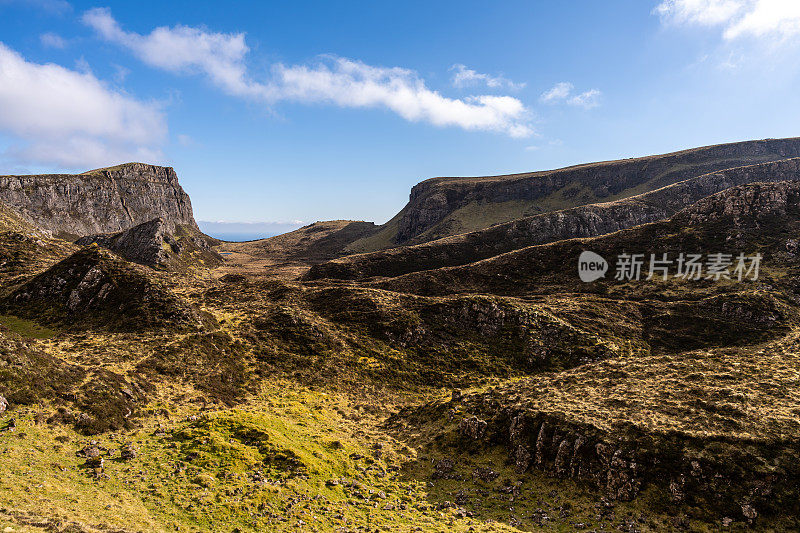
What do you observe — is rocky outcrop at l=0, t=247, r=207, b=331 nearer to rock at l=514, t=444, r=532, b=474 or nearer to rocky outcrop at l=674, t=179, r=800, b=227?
rock at l=514, t=444, r=532, b=474

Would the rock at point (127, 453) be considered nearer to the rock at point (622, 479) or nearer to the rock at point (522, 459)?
the rock at point (522, 459)

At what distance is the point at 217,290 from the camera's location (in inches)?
3196

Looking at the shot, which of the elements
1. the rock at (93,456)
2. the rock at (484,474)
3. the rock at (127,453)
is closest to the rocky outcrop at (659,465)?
the rock at (484,474)

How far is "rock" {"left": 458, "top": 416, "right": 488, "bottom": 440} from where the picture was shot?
34.8 m

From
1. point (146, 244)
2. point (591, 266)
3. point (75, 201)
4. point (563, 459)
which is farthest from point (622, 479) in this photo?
point (75, 201)

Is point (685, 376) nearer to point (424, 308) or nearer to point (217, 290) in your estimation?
point (424, 308)

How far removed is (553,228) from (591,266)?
216 ft

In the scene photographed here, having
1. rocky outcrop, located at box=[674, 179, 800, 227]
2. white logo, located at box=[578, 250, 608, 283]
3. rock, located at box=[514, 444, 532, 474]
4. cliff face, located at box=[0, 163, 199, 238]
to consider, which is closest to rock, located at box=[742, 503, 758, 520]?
rock, located at box=[514, 444, 532, 474]

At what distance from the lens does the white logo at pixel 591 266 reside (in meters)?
86.1

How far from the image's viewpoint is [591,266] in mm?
89250

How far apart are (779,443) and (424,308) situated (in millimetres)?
48379

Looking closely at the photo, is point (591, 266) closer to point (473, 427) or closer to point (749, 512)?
point (473, 427)

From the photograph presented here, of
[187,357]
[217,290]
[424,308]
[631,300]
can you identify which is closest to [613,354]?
[631,300]

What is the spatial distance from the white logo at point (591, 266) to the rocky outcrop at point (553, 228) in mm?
47461
